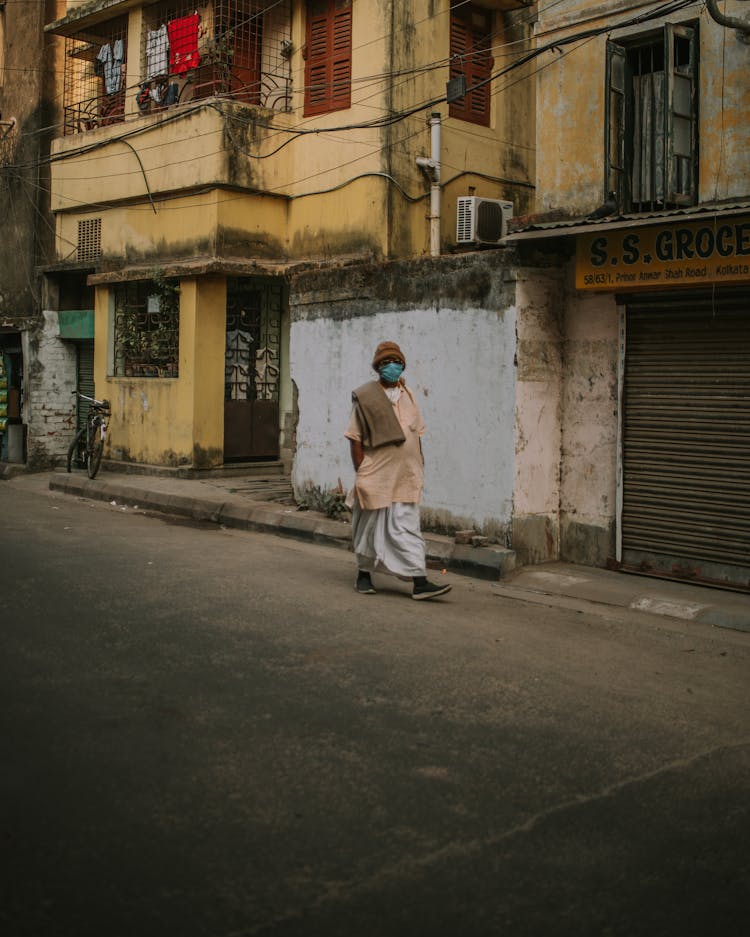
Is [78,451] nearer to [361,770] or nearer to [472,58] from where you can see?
[472,58]

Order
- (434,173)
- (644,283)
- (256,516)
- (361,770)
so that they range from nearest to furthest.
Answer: (361,770) → (644,283) → (256,516) → (434,173)

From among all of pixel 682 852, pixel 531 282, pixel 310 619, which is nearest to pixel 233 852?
pixel 682 852

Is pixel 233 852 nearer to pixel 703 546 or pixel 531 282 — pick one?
pixel 703 546

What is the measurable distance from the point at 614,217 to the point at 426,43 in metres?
8.57

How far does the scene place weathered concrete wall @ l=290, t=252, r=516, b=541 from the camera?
10.3 metres

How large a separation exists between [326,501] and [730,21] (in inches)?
256

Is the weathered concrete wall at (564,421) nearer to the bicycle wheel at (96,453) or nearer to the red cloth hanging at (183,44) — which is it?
the bicycle wheel at (96,453)

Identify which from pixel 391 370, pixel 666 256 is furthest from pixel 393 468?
pixel 666 256

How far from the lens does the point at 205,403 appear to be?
17.3 m

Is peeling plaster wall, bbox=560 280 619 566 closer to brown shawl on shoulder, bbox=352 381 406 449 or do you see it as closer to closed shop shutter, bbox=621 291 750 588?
closed shop shutter, bbox=621 291 750 588

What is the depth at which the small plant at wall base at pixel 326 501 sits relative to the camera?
12.3 meters

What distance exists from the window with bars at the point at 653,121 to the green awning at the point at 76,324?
12307 millimetres

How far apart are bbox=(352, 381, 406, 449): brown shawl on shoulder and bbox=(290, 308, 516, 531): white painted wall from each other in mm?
2060

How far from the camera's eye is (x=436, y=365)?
11062mm
